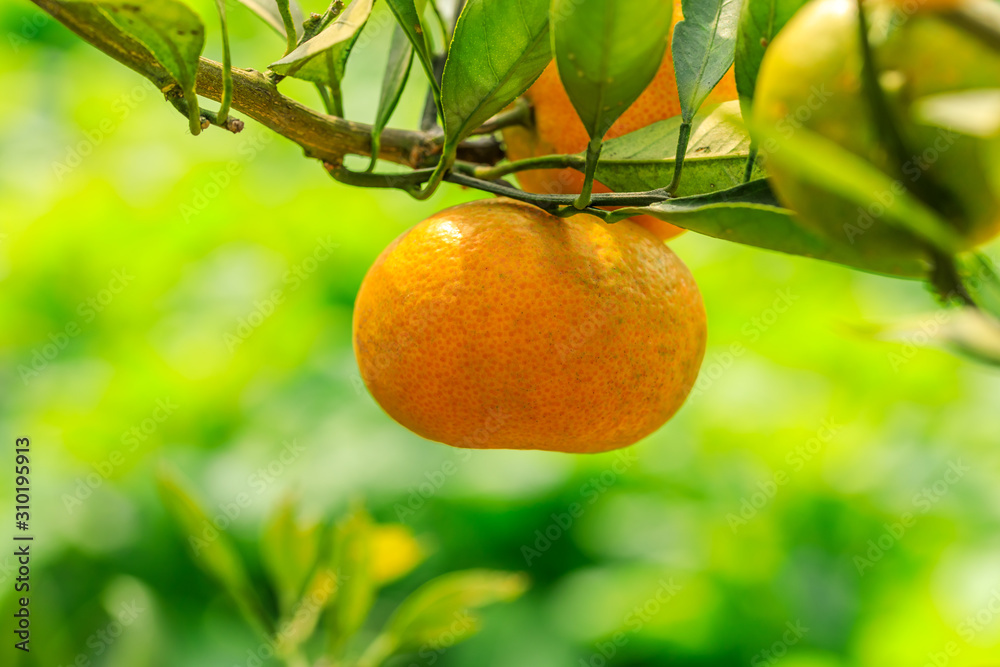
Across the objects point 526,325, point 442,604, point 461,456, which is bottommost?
point 461,456

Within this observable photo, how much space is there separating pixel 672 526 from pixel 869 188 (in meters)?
1.48

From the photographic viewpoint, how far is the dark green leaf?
0.36 metres

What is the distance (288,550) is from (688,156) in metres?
0.50

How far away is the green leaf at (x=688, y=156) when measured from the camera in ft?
1.21

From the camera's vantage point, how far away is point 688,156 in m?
0.38

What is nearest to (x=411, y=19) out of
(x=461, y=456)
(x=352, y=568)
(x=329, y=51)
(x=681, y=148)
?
(x=329, y=51)

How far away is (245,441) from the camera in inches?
64.4

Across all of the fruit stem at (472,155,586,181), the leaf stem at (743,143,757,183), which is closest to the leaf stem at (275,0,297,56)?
the fruit stem at (472,155,586,181)

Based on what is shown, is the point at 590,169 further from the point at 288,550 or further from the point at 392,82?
the point at 288,550

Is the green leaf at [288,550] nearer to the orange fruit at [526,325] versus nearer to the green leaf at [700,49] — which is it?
the orange fruit at [526,325]

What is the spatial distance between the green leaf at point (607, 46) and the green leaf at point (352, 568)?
0.43m

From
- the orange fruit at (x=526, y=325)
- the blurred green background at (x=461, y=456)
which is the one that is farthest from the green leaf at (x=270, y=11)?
the blurred green background at (x=461, y=456)

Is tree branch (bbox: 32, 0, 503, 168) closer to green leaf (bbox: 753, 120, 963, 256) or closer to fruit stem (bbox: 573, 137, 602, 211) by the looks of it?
fruit stem (bbox: 573, 137, 602, 211)

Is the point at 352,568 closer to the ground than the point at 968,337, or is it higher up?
closer to the ground
